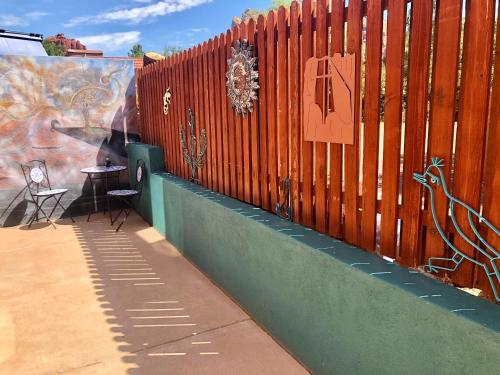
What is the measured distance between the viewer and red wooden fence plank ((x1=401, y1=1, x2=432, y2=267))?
6.43 ft

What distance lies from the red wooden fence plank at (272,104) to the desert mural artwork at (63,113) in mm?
5077

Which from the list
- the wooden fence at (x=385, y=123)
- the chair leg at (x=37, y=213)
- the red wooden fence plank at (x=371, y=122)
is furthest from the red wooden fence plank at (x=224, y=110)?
the chair leg at (x=37, y=213)

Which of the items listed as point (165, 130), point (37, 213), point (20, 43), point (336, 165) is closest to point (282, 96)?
point (336, 165)

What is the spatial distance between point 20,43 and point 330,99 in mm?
8673

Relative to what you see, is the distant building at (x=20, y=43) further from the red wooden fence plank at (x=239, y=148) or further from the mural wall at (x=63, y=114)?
the red wooden fence plank at (x=239, y=148)

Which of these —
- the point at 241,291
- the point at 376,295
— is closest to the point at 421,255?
the point at 376,295

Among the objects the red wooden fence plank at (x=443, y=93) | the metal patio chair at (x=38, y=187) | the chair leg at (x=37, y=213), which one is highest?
the red wooden fence plank at (x=443, y=93)

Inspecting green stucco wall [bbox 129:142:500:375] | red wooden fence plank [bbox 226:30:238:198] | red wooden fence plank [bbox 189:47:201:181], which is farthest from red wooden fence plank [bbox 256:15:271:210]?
red wooden fence plank [bbox 189:47:201:181]

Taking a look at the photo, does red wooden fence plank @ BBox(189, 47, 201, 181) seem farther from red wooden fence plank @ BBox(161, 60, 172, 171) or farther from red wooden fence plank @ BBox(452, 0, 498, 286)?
red wooden fence plank @ BBox(452, 0, 498, 286)

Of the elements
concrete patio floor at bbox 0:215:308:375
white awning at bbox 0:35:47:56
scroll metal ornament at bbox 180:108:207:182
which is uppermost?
white awning at bbox 0:35:47:56

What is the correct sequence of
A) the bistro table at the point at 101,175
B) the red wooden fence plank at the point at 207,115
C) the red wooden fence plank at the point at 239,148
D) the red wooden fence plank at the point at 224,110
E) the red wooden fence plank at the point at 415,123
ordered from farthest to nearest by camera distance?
1. the bistro table at the point at 101,175
2. the red wooden fence plank at the point at 207,115
3. the red wooden fence plank at the point at 224,110
4. the red wooden fence plank at the point at 239,148
5. the red wooden fence plank at the point at 415,123

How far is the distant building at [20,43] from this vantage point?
328 inches

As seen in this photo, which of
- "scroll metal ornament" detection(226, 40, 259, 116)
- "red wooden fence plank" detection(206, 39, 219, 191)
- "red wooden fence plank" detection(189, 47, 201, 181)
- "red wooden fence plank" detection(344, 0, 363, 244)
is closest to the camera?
"red wooden fence plank" detection(344, 0, 363, 244)

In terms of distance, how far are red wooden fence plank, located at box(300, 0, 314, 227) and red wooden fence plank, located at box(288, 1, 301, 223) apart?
7cm
